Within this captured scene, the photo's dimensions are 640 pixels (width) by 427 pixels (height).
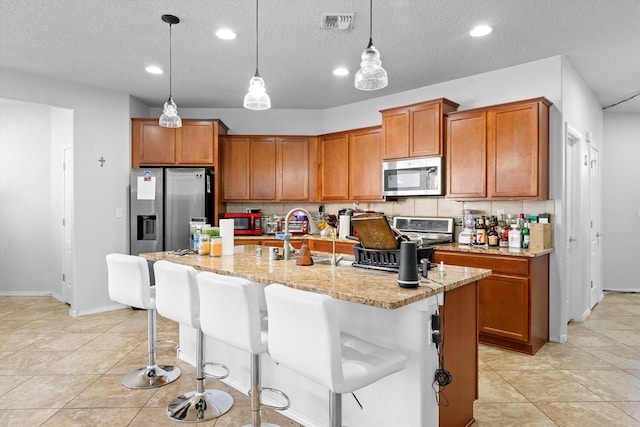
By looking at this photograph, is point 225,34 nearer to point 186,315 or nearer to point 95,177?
point 186,315

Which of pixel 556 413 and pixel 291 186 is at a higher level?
pixel 291 186

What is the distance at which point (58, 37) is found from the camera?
11.0 ft

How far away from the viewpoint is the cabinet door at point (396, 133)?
4383mm

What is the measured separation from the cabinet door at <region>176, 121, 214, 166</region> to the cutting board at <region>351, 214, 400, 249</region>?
350cm

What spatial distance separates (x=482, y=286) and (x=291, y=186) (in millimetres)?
2914

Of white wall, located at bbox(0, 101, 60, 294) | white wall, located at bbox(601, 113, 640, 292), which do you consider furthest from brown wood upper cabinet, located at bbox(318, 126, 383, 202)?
white wall, located at bbox(0, 101, 60, 294)

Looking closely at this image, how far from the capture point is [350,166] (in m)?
5.18

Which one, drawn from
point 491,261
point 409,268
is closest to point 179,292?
point 409,268

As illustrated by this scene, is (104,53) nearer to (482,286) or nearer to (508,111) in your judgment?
(508,111)

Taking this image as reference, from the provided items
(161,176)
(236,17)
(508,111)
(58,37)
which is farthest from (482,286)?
(58,37)

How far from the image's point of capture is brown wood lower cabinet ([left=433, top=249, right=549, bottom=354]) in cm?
335

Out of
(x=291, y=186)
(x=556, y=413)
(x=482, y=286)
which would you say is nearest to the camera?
(x=556, y=413)

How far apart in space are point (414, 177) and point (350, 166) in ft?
3.56

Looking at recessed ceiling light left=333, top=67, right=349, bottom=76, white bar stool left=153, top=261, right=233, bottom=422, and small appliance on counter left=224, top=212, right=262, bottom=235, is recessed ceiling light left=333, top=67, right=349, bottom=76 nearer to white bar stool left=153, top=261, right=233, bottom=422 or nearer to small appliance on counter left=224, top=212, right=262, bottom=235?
small appliance on counter left=224, top=212, right=262, bottom=235
